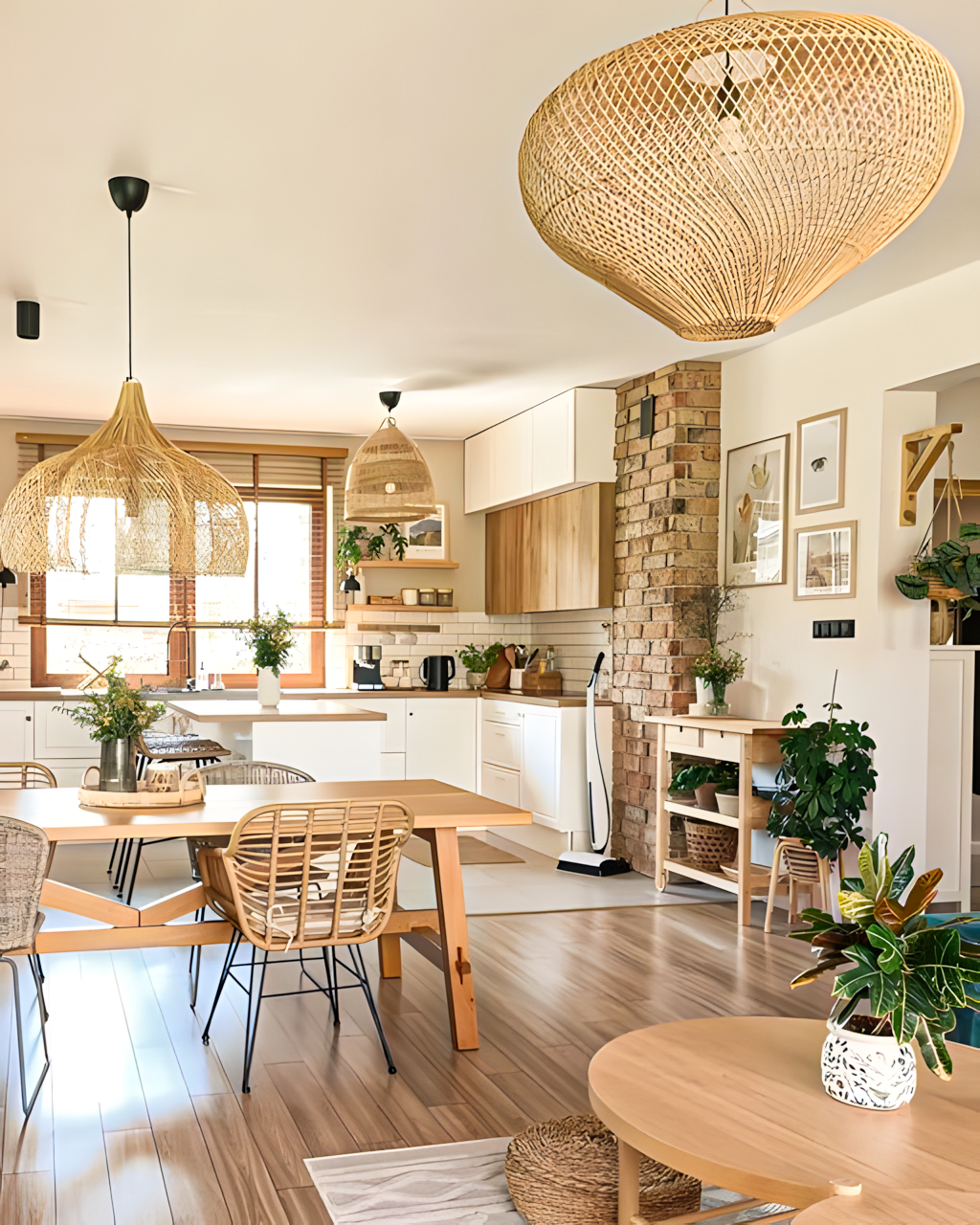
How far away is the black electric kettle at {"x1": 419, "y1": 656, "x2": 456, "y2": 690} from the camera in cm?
836

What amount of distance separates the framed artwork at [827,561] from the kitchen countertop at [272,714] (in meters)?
2.12

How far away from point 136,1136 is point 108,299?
3.52 metres

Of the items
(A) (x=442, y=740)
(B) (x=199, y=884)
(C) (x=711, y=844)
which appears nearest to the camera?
(B) (x=199, y=884)

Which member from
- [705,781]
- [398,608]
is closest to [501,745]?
[398,608]

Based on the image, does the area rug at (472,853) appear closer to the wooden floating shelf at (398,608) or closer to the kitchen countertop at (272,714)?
the kitchen countertop at (272,714)

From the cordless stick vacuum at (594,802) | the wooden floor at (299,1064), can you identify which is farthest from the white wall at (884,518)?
the cordless stick vacuum at (594,802)

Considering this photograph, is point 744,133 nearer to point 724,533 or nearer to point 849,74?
point 849,74

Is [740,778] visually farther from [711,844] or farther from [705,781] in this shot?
[711,844]

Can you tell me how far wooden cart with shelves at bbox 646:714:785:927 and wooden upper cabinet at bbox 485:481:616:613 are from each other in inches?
45.4

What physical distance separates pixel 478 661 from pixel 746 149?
6961 mm

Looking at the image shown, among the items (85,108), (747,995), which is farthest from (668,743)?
(85,108)

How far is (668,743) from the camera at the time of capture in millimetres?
6062

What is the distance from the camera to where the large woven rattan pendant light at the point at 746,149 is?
61.4 inches

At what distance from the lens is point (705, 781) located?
587 centimetres
